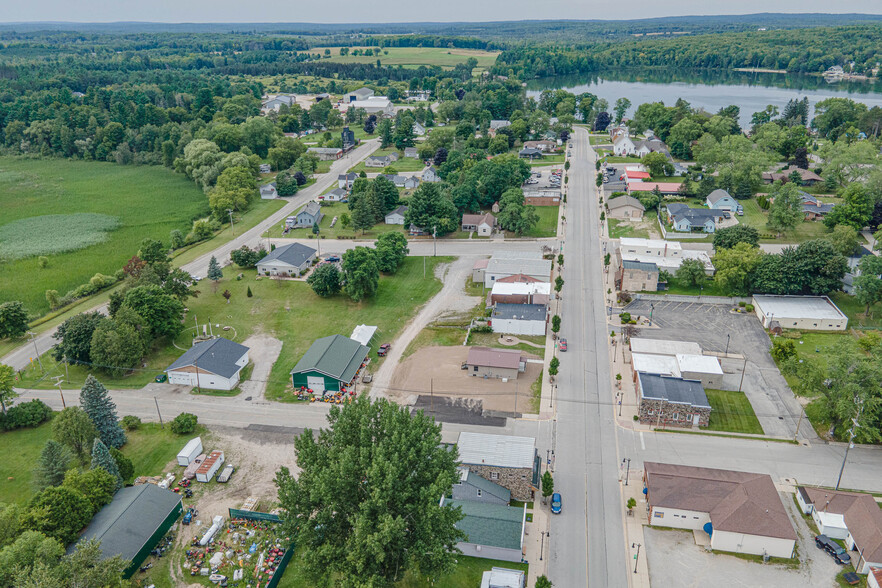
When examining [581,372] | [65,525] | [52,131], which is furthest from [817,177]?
[52,131]

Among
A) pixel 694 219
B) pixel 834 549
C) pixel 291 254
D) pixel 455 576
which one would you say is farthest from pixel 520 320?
pixel 694 219

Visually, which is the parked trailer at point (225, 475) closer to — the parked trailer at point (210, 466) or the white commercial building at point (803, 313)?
the parked trailer at point (210, 466)

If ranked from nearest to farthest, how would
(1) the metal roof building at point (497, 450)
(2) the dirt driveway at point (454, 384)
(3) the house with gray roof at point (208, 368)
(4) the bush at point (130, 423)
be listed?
(1) the metal roof building at point (497, 450)
(4) the bush at point (130, 423)
(2) the dirt driveway at point (454, 384)
(3) the house with gray roof at point (208, 368)

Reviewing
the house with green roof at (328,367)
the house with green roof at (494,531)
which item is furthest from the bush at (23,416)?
the house with green roof at (494,531)

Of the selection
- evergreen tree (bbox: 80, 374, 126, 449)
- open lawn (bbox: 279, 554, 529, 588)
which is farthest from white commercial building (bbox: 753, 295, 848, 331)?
evergreen tree (bbox: 80, 374, 126, 449)

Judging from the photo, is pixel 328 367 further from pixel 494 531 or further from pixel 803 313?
pixel 803 313

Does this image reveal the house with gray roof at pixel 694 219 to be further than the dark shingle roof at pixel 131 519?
Yes
